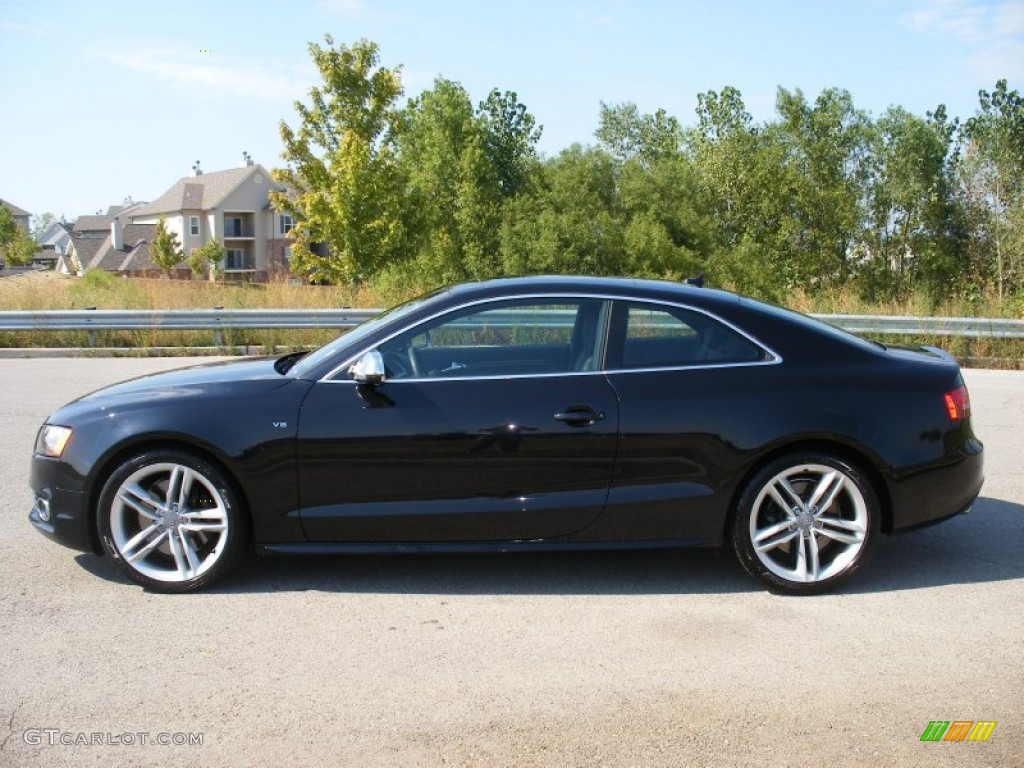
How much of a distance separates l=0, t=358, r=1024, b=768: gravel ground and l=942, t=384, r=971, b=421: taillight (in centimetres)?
84

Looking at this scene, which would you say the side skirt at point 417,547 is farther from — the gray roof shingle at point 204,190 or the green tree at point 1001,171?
the gray roof shingle at point 204,190

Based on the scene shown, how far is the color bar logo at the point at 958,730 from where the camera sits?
345cm

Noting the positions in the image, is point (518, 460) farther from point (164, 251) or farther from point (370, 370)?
point (164, 251)

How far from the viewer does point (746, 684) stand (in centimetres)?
385

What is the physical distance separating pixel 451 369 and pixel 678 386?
1106 millimetres

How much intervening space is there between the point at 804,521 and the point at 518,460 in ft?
4.60

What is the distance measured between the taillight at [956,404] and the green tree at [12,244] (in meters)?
127

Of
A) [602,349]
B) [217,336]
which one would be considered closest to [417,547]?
[602,349]

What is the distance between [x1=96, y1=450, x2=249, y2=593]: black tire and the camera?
471cm

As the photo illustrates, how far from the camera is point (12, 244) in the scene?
385 feet

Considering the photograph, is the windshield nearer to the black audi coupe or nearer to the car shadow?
the black audi coupe

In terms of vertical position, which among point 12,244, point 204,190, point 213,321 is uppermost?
point 204,190

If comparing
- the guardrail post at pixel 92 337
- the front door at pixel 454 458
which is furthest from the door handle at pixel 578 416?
the guardrail post at pixel 92 337

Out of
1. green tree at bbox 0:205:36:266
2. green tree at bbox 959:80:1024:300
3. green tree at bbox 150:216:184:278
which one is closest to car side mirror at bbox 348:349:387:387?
green tree at bbox 959:80:1024:300
